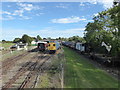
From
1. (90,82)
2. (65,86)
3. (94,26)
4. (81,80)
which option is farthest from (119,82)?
(94,26)

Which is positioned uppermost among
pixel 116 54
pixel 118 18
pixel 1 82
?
pixel 118 18

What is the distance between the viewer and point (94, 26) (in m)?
32.3

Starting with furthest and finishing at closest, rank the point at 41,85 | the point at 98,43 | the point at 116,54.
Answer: the point at 98,43
the point at 116,54
the point at 41,85

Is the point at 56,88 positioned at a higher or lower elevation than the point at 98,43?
lower

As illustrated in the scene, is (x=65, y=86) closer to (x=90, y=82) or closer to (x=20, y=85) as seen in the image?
(x=90, y=82)

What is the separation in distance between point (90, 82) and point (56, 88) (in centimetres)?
353

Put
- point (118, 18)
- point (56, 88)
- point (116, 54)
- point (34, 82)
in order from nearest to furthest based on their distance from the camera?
1. point (56, 88)
2. point (34, 82)
3. point (118, 18)
4. point (116, 54)

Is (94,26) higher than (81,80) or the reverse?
higher

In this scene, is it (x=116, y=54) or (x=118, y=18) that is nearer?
(x=118, y=18)

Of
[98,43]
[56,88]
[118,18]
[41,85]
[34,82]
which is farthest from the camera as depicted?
[98,43]

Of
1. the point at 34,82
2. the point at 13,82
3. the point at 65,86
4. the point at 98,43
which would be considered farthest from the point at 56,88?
the point at 98,43

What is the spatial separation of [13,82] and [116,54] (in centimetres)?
1526

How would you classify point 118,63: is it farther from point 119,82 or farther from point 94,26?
point 94,26

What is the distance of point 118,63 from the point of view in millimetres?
20359
